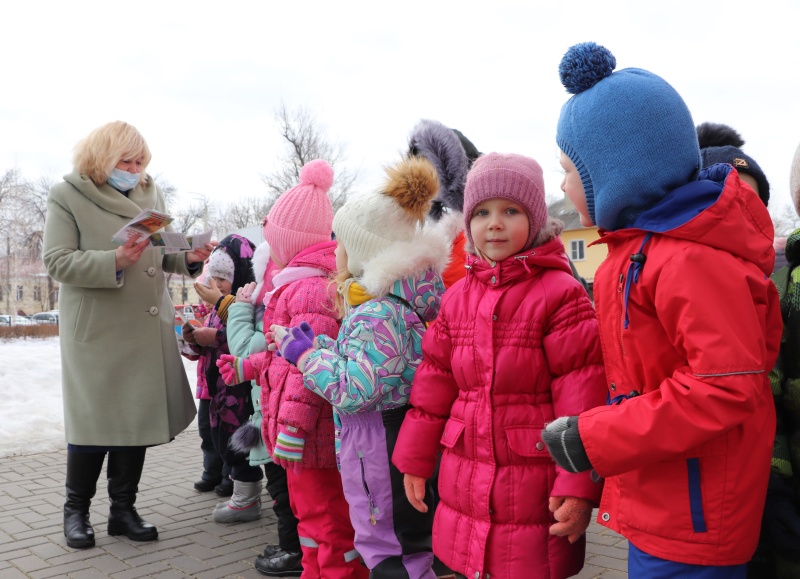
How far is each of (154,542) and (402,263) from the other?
2692 mm

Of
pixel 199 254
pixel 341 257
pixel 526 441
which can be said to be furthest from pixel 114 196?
pixel 526 441

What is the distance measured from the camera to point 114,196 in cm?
446

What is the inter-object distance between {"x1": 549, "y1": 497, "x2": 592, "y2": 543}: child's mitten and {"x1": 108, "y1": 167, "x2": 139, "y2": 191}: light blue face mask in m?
3.50

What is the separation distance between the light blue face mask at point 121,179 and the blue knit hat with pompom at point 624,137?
3.32m

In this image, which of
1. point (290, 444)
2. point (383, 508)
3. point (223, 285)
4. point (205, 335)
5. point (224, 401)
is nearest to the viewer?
point (383, 508)

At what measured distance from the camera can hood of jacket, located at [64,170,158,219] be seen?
434 cm

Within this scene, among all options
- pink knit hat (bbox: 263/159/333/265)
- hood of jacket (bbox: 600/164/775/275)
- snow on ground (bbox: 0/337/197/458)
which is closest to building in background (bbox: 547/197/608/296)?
snow on ground (bbox: 0/337/197/458)

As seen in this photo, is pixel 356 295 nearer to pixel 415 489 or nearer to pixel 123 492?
pixel 415 489

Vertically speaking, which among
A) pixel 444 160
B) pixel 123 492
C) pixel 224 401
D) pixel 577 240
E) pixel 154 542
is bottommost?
pixel 577 240

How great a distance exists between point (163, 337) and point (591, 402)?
10.5 ft

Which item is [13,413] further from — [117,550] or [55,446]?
[117,550]

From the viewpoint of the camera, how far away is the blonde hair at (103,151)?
4379 mm

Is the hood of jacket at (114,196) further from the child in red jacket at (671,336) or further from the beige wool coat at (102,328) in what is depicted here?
the child in red jacket at (671,336)

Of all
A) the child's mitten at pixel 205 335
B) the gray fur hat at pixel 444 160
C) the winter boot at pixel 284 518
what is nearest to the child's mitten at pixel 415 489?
the winter boot at pixel 284 518
